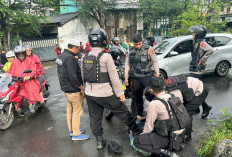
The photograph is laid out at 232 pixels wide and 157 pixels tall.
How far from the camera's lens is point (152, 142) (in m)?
3.02

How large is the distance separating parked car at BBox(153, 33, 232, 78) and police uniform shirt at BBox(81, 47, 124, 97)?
3848mm

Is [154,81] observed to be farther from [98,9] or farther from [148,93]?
[98,9]

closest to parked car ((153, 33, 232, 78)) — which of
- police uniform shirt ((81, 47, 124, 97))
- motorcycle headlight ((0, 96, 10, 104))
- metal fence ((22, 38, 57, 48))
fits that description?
police uniform shirt ((81, 47, 124, 97))

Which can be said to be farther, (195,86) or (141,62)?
(141,62)

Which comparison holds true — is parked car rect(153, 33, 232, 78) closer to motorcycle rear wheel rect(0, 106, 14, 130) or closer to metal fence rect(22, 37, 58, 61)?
motorcycle rear wheel rect(0, 106, 14, 130)

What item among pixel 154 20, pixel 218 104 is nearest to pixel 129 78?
pixel 218 104

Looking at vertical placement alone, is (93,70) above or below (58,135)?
above

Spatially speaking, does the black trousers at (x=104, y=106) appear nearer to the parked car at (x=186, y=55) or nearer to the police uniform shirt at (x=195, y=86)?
the police uniform shirt at (x=195, y=86)

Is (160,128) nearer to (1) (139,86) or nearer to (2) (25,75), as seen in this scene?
(1) (139,86)

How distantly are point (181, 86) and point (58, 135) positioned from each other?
8.82 ft

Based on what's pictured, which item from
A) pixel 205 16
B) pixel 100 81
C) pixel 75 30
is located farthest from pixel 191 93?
pixel 75 30

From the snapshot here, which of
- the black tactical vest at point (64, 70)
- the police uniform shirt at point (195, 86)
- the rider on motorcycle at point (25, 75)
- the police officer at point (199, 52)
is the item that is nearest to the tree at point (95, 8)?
the rider on motorcycle at point (25, 75)

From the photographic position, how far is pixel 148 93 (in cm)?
356

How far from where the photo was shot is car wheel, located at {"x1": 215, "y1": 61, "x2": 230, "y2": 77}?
7.43m
